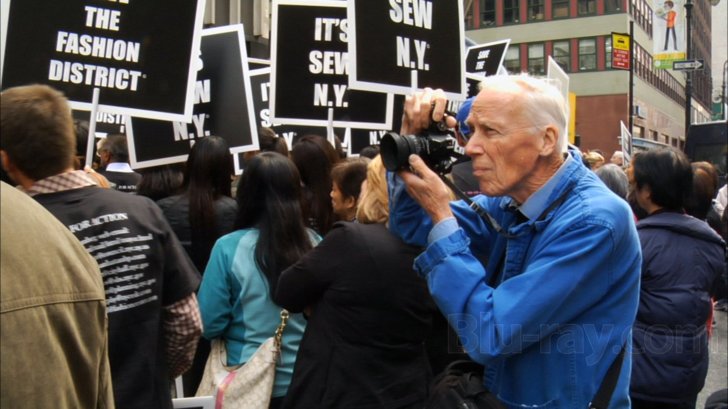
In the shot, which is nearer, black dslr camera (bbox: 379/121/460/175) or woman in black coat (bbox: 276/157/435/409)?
black dslr camera (bbox: 379/121/460/175)

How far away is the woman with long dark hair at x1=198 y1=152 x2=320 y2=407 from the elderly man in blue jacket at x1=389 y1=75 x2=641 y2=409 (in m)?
1.40

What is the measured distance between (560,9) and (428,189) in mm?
16752

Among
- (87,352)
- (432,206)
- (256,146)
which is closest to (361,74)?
(256,146)

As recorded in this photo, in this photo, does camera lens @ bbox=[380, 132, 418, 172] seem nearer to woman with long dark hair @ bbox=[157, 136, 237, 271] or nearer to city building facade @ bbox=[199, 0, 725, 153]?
woman with long dark hair @ bbox=[157, 136, 237, 271]

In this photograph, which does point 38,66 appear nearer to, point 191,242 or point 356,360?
point 191,242

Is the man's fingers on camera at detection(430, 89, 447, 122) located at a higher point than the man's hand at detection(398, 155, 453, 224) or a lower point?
higher

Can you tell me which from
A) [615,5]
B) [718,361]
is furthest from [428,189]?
[718,361]

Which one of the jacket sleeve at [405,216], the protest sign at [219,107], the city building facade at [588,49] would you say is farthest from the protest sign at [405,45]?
the city building facade at [588,49]

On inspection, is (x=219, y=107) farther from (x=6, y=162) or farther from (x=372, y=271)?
(x=6, y=162)

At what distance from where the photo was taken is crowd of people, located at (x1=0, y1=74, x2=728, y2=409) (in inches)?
64.6

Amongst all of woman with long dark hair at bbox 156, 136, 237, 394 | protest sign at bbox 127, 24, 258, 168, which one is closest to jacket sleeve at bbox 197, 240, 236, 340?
woman with long dark hair at bbox 156, 136, 237, 394

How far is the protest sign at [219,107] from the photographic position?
5004 mm

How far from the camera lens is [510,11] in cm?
2161

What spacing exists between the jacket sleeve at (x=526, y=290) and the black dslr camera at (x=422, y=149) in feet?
1.05
